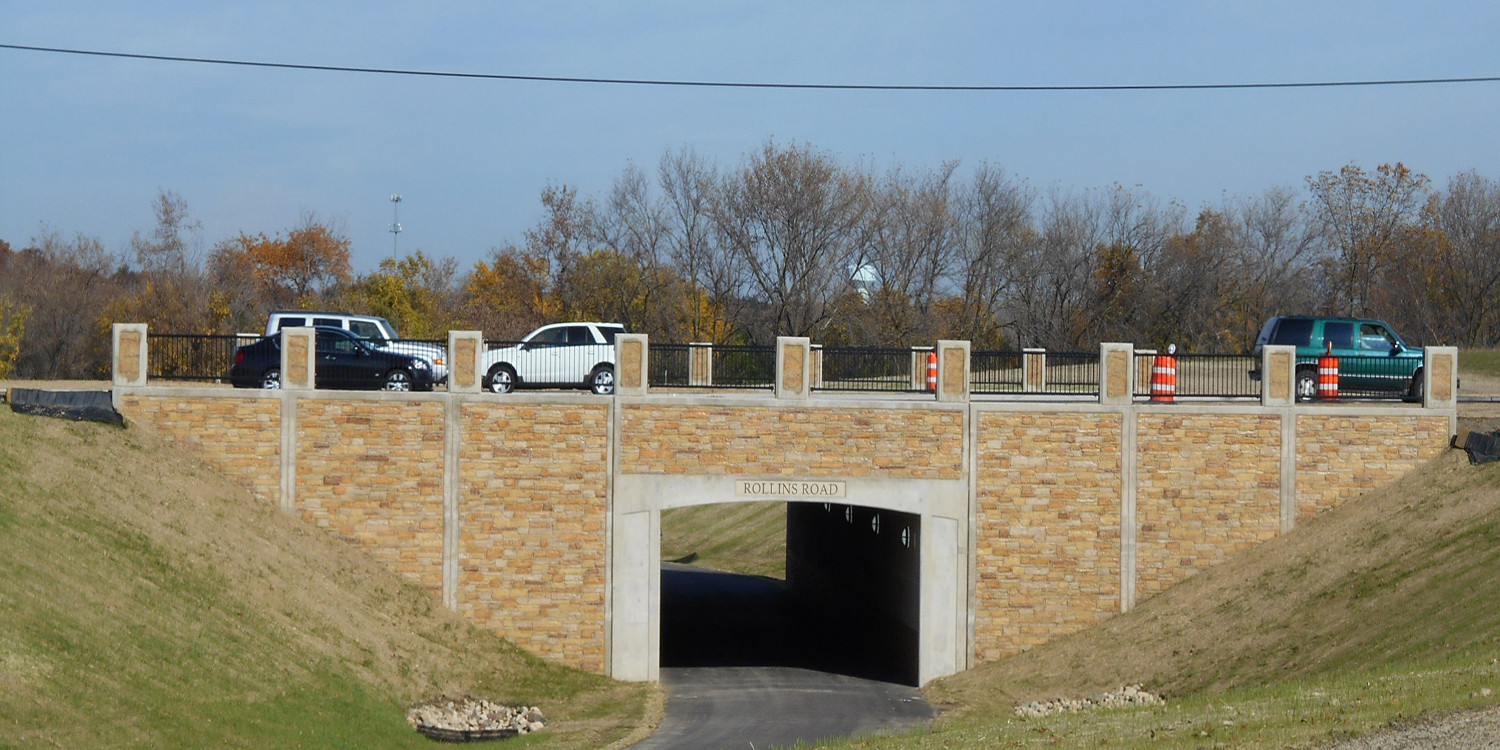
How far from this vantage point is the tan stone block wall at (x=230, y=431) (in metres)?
26.6

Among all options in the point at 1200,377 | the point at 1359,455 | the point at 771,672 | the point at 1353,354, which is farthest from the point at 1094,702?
the point at 1353,354

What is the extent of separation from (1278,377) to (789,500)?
9439 mm

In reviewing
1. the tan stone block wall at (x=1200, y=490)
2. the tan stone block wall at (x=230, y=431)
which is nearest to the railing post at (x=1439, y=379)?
the tan stone block wall at (x=1200, y=490)

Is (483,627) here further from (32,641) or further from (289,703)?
(32,641)

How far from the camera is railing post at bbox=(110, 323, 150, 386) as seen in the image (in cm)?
2677

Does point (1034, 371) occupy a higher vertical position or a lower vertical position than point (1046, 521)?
higher

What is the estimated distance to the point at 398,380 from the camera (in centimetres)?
2886

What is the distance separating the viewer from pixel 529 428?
2688 centimetres

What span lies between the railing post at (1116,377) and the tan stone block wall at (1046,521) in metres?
0.40

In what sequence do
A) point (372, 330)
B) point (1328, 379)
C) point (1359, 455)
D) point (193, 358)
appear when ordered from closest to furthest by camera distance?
point (1359, 455), point (1328, 379), point (193, 358), point (372, 330)

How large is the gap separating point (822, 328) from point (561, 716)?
3694 cm

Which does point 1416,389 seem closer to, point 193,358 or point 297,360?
point 297,360

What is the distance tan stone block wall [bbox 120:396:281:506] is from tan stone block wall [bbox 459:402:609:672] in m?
3.45

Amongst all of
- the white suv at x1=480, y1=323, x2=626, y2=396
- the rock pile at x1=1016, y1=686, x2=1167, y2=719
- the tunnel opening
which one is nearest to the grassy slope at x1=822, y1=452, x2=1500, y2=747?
the rock pile at x1=1016, y1=686, x2=1167, y2=719
